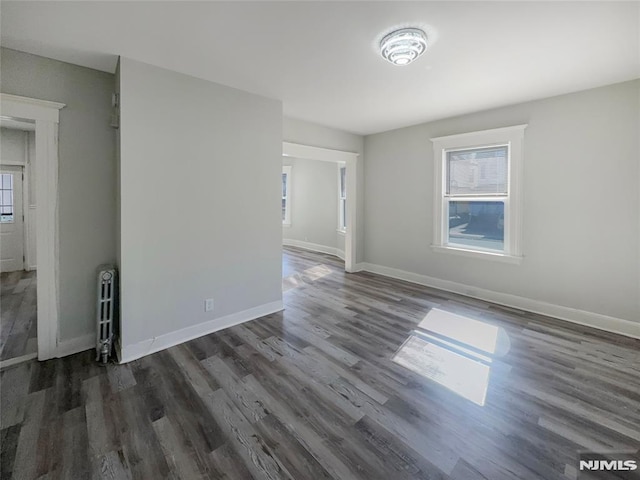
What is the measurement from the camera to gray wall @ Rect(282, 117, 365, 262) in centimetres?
433

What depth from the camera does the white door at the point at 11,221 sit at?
5441 millimetres

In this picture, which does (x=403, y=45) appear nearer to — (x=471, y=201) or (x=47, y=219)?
(x=471, y=201)

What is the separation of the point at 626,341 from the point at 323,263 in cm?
473

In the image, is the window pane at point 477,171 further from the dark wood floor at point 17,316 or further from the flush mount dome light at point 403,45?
the dark wood floor at point 17,316

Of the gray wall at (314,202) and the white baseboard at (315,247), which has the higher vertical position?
the gray wall at (314,202)

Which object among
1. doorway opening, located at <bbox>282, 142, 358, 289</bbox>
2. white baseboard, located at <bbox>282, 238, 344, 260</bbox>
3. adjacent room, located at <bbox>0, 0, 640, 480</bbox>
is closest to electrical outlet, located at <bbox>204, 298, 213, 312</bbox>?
adjacent room, located at <bbox>0, 0, 640, 480</bbox>

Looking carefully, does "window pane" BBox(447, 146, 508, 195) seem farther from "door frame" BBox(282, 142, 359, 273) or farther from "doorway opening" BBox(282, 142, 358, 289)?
"doorway opening" BBox(282, 142, 358, 289)

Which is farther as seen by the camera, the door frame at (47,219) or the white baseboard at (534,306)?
the white baseboard at (534,306)

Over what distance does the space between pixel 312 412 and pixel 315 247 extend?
630cm

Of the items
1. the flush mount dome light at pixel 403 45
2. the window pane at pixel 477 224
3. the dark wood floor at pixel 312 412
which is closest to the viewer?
the dark wood floor at pixel 312 412

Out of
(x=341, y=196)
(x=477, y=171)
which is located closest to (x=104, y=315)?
(x=477, y=171)

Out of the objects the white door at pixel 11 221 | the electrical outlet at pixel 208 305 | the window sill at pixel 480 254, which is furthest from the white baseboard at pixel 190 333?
the white door at pixel 11 221

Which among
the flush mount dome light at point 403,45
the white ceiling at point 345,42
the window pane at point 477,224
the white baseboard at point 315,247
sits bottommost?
the white baseboard at point 315,247

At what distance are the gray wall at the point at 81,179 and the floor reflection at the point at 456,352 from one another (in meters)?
2.94
